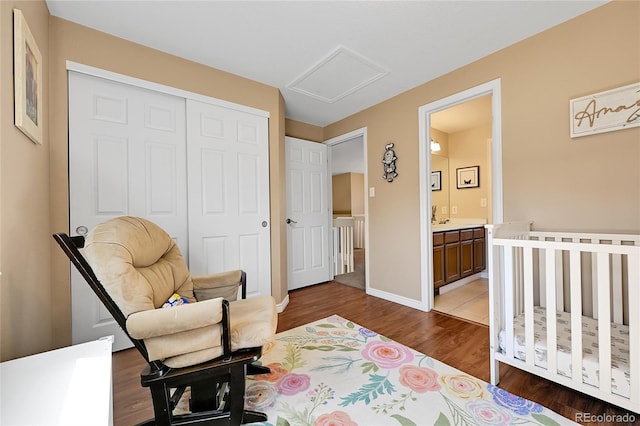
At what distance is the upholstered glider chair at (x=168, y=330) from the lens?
1.02m

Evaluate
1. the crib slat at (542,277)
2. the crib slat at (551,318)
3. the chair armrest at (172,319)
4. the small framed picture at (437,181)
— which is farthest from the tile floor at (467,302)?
the chair armrest at (172,319)

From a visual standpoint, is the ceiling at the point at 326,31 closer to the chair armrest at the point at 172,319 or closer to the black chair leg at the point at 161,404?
the chair armrest at the point at 172,319

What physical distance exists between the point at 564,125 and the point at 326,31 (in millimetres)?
1848

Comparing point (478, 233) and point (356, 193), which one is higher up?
point (356, 193)

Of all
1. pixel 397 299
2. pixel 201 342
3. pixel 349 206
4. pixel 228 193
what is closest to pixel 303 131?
pixel 228 193

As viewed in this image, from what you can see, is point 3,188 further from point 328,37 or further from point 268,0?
point 328,37

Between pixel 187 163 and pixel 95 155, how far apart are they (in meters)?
0.61

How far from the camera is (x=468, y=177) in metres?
4.05

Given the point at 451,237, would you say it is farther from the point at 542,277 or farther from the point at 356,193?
the point at 356,193

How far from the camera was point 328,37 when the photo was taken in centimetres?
192

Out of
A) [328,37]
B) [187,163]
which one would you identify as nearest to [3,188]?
[187,163]

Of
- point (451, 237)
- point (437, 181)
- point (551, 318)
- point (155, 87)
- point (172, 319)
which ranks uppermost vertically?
point (155, 87)

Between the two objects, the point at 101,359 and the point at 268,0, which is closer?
the point at 101,359

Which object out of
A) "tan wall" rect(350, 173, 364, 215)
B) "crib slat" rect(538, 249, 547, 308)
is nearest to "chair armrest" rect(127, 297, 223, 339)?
"crib slat" rect(538, 249, 547, 308)
